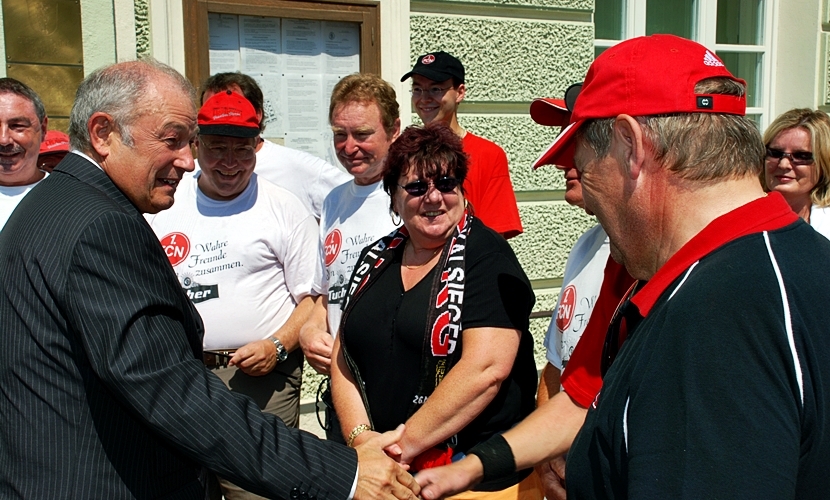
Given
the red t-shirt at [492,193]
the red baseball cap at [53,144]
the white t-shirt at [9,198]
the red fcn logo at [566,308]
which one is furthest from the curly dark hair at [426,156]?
the red baseball cap at [53,144]

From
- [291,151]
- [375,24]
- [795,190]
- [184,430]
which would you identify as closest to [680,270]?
[184,430]

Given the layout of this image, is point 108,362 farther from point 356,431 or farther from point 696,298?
point 696,298

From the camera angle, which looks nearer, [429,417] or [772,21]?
[429,417]

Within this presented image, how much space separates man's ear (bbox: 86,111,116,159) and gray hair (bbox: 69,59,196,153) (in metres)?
0.01

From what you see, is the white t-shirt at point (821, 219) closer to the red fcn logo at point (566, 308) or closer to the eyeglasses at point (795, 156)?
the eyeglasses at point (795, 156)

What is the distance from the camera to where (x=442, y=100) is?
4.11 metres

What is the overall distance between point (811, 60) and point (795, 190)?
10.5 ft

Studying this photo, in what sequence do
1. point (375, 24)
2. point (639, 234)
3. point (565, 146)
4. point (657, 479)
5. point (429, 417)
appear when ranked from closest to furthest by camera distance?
1. point (657, 479)
2. point (639, 234)
3. point (565, 146)
4. point (429, 417)
5. point (375, 24)

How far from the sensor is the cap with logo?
3.51 metres

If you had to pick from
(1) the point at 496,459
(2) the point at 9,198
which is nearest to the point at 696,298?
(1) the point at 496,459

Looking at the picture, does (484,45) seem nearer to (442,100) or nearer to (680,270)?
(442,100)

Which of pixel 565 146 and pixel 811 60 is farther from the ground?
pixel 811 60

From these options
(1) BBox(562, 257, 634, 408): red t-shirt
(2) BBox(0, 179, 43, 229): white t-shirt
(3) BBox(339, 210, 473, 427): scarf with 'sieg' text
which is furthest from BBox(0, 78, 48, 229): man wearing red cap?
(1) BBox(562, 257, 634, 408): red t-shirt

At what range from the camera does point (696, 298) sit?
3.59 ft
